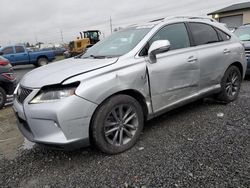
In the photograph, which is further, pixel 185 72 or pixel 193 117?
pixel 193 117

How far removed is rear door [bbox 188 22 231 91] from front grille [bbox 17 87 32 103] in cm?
274

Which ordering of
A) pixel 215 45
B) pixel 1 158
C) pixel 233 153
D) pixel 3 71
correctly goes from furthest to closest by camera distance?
pixel 3 71 → pixel 215 45 → pixel 1 158 → pixel 233 153

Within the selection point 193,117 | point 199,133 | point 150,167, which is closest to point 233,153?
point 199,133

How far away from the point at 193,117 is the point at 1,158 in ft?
10.3

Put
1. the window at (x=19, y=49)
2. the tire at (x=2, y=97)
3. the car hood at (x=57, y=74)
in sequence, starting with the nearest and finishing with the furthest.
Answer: the car hood at (x=57, y=74) → the tire at (x=2, y=97) → the window at (x=19, y=49)

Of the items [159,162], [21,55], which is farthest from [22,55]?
[159,162]

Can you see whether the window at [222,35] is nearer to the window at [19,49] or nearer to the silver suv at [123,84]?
the silver suv at [123,84]

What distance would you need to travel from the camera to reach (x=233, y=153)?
122 inches

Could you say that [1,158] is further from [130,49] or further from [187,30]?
[187,30]

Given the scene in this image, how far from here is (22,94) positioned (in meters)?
3.25

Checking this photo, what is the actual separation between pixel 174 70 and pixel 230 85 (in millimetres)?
1846

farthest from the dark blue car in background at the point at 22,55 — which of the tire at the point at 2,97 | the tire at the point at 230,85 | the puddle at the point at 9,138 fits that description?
the tire at the point at 230,85

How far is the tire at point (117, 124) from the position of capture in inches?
120

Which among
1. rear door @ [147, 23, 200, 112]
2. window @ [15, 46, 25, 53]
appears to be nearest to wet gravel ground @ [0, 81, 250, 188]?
rear door @ [147, 23, 200, 112]
